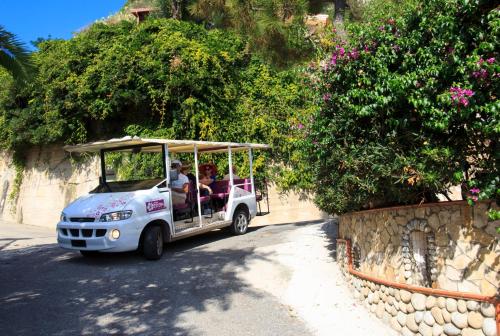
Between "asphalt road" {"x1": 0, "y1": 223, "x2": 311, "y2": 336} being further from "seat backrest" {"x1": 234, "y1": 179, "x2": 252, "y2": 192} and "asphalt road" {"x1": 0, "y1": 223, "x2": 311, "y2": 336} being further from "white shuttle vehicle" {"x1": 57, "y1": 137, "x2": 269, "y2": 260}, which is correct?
"seat backrest" {"x1": 234, "y1": 179, "x2": 252, "y2": 192}

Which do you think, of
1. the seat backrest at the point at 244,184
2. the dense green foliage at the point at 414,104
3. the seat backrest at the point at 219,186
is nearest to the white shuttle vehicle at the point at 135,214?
the seat backrest at the point at 219,186

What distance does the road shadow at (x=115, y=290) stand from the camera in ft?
17.0

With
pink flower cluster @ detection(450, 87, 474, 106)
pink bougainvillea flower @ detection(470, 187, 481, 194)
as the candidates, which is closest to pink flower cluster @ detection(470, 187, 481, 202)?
pink bougainvillea flower @ detection(470, 187, 481, 194)

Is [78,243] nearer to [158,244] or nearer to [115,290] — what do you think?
[158,244]

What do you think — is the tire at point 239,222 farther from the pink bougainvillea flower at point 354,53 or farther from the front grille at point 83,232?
the pink bougainvillea flower at point 354,53

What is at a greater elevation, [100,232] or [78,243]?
[100,232]

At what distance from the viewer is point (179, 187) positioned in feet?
29.8

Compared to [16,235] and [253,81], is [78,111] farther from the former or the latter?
[253,81]

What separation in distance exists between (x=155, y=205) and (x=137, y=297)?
2251mm

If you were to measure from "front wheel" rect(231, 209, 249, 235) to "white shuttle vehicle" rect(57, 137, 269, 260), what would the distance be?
287 mm

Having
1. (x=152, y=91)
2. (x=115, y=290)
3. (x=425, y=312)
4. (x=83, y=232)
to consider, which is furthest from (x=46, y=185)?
(x=425, y=312)

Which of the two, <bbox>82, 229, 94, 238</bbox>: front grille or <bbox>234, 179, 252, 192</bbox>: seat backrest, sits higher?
<bbox>234, 179, 252, 192</bbox>: seat backrest

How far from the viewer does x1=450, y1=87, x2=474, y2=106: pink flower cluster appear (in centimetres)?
422

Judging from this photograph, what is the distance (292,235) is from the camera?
9.96 m
